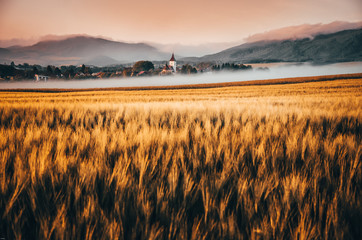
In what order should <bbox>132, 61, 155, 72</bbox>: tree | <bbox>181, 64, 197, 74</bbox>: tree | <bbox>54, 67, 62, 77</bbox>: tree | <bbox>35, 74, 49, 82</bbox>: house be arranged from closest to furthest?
<bbox>35, 74, 49, 82</bbox>: house → <bbox>54, 67, 62, 77</bbox>: tree → <bbox>181, 64, 197, 74</bbox>: tree → <bbox>132, 61, 155, 72</bbox>: tree

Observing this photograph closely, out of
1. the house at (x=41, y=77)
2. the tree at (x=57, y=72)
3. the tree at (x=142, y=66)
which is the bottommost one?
the house at (x=41, y=77)

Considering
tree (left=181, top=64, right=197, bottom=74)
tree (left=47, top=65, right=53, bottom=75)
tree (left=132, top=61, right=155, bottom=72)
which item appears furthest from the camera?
tree (left=132, top=61, right=155, bottom=72)

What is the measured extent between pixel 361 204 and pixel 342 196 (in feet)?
0.22

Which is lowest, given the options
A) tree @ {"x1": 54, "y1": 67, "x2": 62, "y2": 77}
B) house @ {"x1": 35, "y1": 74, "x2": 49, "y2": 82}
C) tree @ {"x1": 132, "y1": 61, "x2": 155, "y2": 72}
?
house @ {"x1": 35, "y1": 74, "x2": 49, "y2": 82}

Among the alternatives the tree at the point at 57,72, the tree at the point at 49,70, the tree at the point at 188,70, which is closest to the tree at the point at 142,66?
the tree at the point at 188,70

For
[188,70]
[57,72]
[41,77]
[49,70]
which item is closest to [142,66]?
[188,70]

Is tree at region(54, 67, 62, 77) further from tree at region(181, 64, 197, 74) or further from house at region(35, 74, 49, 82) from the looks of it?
tree at region(181, 64, 197, 74)

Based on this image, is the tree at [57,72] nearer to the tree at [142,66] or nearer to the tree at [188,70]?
the tree at [142,66]

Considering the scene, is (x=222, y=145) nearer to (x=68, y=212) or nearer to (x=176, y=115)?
(x=68, y=212)

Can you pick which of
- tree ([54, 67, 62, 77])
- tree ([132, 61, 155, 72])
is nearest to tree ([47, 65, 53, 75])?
tree ([54, 67, 62, 77])

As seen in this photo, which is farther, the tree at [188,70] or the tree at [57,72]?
the tree at [188,70]

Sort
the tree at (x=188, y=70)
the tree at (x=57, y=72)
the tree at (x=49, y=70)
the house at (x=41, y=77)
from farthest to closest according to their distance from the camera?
the tree at (x=188, y=70) < the tree at (x=57, y=72) < the tree at (x=49, y=70) < the house at (x=41, y=77)

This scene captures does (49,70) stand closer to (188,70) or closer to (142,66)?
(142,66)

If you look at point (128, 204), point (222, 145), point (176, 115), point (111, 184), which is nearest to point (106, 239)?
point (128, 204)
